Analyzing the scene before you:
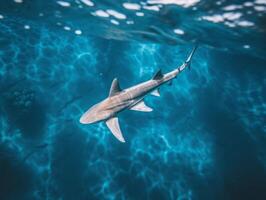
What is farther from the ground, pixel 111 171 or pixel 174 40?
pixel 174 40

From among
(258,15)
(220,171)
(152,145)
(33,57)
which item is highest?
(258,15)

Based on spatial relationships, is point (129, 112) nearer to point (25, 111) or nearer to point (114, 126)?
point (25, 111)

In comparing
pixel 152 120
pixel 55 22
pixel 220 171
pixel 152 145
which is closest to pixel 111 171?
pixel 152 145

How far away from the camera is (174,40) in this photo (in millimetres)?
18281

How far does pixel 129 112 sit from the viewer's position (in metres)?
15.8

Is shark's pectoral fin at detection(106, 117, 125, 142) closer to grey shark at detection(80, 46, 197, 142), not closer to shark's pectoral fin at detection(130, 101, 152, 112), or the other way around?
grey shark at detection(80, 46, 197, 142)

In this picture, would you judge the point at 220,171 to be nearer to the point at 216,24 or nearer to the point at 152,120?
the point at 152,120

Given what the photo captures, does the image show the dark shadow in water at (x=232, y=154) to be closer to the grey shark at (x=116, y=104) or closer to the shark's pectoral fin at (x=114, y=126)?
the grey shark at (x=116, y=104)

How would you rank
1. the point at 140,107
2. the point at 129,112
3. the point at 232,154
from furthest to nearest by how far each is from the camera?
the point at 232,154
the point at 129,112
the point at 140,107

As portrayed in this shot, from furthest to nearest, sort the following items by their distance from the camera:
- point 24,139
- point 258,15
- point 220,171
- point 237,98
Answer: point 237,98
point 220,171
point 24,139
point 258,15

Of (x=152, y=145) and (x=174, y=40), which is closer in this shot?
(x=152, y=145)

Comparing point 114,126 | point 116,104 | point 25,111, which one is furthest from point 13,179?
point 116,104

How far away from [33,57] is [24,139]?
239 inches

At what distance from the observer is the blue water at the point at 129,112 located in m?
12.8
